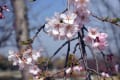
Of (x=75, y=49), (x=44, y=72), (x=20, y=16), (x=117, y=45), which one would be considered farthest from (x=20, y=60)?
(x=117, y=45)

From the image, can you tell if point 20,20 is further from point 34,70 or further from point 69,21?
point 69,21

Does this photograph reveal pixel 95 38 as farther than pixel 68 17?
Yes

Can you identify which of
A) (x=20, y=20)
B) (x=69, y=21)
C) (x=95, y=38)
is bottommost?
(x=20, y=20)

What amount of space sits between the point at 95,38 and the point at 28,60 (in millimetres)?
420

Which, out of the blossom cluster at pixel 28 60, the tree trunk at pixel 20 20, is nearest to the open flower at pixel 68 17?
the blossom cluster at pixel 28 60

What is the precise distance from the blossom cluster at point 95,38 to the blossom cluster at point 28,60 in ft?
1.11

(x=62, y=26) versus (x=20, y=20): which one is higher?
(x=62, y=26)

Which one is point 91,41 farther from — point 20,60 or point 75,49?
point 20,60

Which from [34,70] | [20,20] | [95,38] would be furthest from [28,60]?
[20,20]

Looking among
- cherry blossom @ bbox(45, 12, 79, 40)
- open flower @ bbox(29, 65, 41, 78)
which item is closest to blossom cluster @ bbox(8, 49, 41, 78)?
open flower @ bbox(29, 65, 41, 78)

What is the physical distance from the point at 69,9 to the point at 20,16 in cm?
351

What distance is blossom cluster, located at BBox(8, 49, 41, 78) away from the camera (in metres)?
1.90

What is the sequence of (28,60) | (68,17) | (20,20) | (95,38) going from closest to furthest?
(68,17) → (95,38) → (28,60) → (20,20)

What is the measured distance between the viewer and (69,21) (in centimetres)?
155
